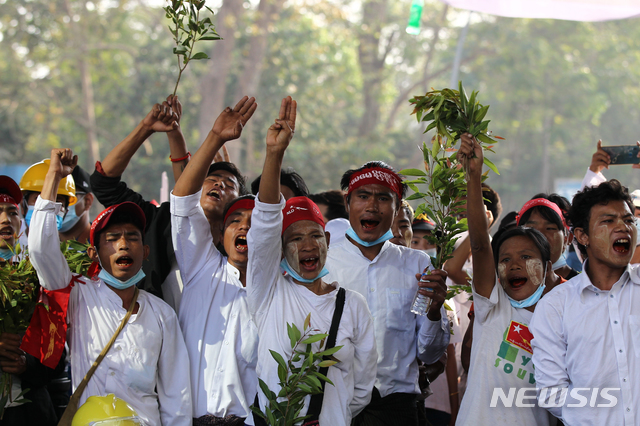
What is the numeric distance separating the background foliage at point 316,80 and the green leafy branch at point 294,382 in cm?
1575

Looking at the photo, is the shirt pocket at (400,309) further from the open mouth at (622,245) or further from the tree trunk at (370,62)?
the tree trunk at (370,62)

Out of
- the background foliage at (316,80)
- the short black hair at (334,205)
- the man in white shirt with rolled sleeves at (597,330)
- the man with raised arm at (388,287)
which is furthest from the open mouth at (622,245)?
the background foliage at (316,80)

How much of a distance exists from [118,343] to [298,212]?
4.13 feet

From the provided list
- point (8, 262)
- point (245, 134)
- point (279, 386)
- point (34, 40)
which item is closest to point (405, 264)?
point (279, 386)

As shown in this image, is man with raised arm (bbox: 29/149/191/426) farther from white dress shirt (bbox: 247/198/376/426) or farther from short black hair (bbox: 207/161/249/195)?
short black hair (bbox: 207/161/249/195)

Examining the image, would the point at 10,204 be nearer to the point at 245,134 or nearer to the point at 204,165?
the point at 204,165

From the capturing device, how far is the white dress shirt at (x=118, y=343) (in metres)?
3.50

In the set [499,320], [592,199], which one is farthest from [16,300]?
[592,199]

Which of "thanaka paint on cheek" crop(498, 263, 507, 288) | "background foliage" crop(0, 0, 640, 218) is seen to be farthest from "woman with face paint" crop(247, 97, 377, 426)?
"background foliage" crop(0, 0, 640, 218)

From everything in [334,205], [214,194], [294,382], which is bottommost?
[294,382]

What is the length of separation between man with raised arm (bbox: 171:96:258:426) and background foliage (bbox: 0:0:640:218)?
49.1 feet

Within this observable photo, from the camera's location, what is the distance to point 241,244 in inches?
158

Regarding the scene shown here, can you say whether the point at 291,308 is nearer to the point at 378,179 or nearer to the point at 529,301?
the point at 378,179

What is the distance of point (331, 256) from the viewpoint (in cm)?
439
